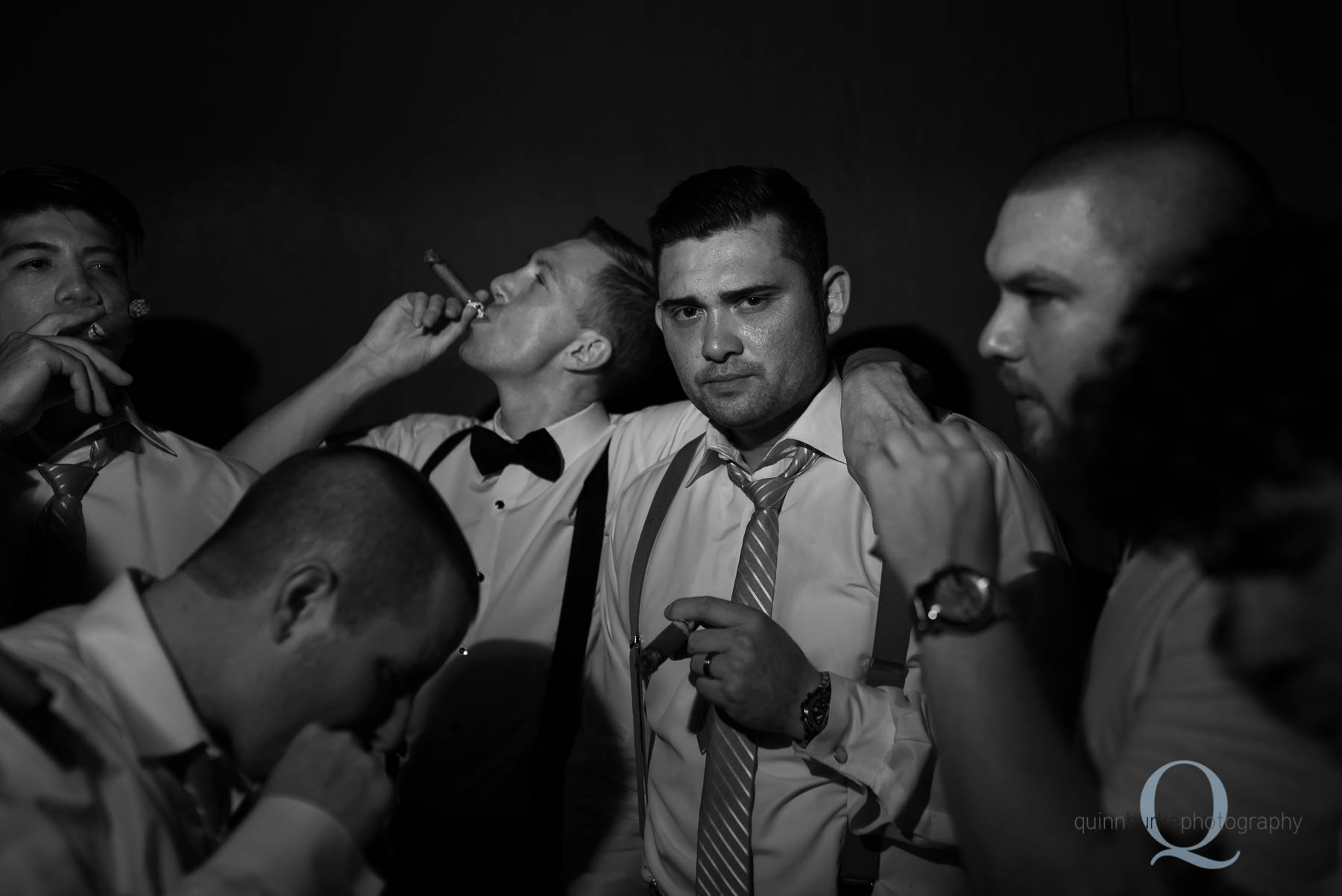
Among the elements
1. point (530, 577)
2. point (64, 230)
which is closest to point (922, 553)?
point (530, 577)

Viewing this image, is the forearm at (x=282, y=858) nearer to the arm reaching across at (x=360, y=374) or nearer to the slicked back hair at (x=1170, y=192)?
the slicked back hair at (x=1170, y=192)

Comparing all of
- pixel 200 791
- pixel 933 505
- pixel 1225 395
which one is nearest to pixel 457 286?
pixel 200 791

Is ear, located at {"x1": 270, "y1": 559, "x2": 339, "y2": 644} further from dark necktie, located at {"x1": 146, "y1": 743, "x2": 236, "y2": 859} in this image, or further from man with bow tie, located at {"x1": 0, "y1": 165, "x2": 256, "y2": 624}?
man with bow tie, located at {"x1": 0, "y1": 165, "x2": 256, "y2": 624}

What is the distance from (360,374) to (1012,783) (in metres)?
1.77

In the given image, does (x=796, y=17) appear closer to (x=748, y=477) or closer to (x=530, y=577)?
(x=748, y=477)

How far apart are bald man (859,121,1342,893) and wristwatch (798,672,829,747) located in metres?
0.42

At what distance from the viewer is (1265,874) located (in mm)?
837

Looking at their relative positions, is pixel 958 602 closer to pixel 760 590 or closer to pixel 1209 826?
pixel 1209 826

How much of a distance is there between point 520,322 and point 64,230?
3.11 ft

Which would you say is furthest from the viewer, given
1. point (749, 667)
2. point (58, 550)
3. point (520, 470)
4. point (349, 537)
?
point (520, 470)

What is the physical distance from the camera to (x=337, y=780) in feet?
3.34

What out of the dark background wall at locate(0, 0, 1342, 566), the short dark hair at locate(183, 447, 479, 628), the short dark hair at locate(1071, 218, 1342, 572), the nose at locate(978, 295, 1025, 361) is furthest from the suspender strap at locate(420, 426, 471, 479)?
the short dark hair at locate(1071, 218, 1342, 572)

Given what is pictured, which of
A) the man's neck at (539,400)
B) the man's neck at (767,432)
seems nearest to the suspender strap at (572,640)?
the man's neck at (539,400)

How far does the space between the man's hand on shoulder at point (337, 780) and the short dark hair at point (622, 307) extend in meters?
1.40
